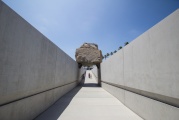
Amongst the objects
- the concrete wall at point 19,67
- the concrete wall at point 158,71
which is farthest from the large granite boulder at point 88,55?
the concrete wall at point 19,67

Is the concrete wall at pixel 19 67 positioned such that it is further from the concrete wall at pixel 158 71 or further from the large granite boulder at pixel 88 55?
the large granite boulder at pixel 88 55

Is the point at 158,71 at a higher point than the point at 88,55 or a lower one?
lower

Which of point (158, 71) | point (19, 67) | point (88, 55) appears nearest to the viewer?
point (19, 67)

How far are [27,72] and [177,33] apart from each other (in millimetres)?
3443

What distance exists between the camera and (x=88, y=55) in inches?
527

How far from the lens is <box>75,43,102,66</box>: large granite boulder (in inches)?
520

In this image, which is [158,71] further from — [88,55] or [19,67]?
[88,55]

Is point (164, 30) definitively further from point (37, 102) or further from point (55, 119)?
point (37, 102)

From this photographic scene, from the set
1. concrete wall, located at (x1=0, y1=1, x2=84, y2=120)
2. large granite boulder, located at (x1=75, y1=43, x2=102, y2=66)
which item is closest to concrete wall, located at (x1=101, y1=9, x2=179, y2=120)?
concrete wall, located at (x1=0, y1=1, x2=84, y2=120)

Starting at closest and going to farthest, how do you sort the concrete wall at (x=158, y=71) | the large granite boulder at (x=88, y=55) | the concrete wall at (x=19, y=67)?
the concrete wall at (x=19, y=67), the concrete wall at (x=158, y=71), the large granite boulder at (x=88, y=55)

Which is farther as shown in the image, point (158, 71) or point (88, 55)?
point (88, 55)

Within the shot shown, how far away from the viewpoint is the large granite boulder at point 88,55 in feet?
43.3

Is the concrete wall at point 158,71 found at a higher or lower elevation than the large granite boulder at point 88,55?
lower

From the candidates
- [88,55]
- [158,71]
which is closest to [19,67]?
[158,71]
